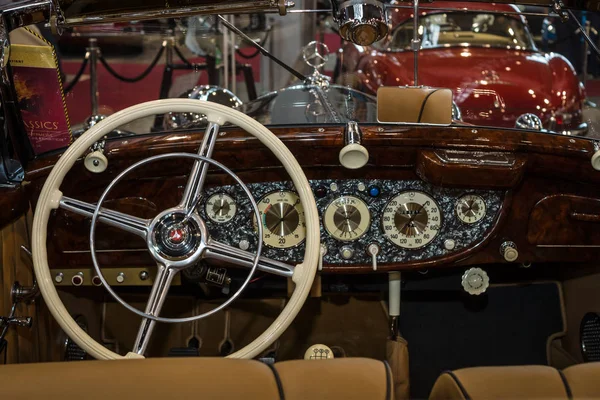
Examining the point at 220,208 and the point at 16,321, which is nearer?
the point at 16,321

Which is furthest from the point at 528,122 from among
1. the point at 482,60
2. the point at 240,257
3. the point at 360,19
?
the point at 482,60

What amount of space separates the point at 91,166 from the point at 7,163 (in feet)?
0.93

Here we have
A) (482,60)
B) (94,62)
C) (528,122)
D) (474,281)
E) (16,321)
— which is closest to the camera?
(16,321)

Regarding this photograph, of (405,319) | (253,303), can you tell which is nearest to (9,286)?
(253,303)

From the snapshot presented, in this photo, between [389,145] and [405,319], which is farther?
[405,319]

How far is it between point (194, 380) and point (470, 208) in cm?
127

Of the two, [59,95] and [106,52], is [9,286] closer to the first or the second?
[59,95]

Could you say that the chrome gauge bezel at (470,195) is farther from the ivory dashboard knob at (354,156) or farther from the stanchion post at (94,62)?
the stanchion post at (94,62)

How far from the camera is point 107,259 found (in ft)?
7.78

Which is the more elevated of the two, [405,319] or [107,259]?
[107,259]

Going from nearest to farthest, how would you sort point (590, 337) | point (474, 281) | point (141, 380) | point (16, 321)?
1. point (141, 380)
2. point (16, 321)
3. point (474, 281)
4. point (590, 337)

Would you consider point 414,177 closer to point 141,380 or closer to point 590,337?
point 590,337

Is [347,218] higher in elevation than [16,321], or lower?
higher

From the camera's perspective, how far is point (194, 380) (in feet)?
4.29
